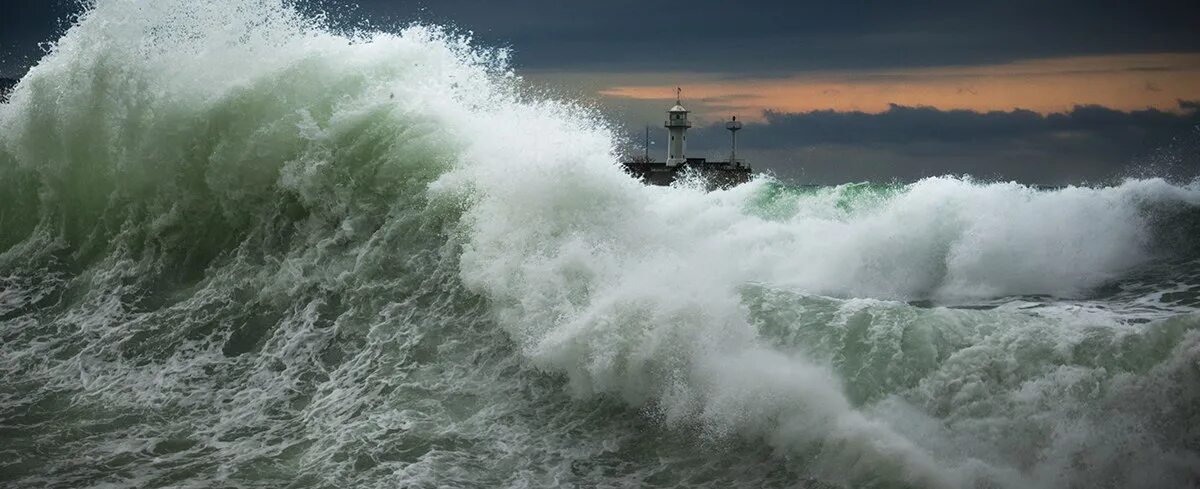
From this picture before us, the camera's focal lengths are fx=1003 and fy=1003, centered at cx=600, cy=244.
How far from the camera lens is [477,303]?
28.0 ft

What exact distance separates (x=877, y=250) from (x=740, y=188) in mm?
11971

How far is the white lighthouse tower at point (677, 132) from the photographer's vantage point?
4209 centimetres

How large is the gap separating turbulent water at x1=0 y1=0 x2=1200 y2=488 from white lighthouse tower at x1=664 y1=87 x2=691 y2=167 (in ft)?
94.1

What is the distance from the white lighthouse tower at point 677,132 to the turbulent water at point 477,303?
2868 cm

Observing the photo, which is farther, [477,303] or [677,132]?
[677,132]

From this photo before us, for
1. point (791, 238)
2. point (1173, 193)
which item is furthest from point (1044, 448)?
point (1173, 193)

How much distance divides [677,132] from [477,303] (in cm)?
3453

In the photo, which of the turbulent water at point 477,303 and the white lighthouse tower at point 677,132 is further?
the white lighthouse tower at point 677,132

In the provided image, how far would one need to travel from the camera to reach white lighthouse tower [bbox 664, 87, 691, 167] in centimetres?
4209

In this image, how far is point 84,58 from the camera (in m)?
12.1

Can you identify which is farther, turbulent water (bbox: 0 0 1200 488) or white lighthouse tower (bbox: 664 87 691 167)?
white lighthouse tower (bbox: 664 87 691 167)

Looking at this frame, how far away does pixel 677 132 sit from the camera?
42406mm

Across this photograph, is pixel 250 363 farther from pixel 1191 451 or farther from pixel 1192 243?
pixel 1192 243

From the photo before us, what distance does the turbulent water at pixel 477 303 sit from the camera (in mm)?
6305
